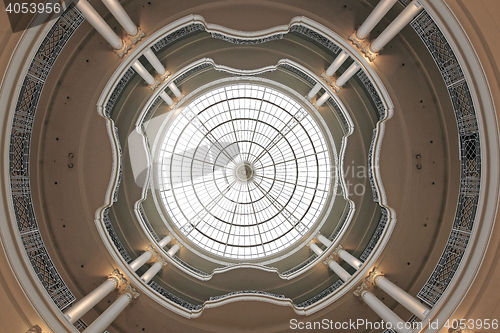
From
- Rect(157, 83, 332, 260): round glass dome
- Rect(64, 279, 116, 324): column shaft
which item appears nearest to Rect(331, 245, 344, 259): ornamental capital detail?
Rect(157, 83, 332, 260): round glass dome

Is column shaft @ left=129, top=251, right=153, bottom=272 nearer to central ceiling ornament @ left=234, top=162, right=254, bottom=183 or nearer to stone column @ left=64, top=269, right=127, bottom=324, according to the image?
stone column @ left=64, top=269, right=127, bottom=324

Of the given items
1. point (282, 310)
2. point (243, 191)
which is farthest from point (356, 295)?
point (243, 191)

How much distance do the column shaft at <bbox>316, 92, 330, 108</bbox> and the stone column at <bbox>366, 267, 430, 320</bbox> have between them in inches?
420

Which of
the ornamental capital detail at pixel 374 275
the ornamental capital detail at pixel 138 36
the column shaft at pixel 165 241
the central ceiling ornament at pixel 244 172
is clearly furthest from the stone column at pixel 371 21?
the column shaft at pixel 165 241

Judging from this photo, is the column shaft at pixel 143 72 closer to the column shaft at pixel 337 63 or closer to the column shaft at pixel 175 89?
the column shaft at pixel 175 89

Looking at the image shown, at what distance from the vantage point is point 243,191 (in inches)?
899

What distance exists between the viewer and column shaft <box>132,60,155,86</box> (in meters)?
13.7

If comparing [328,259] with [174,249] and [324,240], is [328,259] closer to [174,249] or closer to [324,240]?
[324,240]

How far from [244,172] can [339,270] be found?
10.8 metres

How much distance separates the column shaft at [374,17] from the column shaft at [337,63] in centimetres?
138

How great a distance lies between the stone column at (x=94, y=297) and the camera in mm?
11430

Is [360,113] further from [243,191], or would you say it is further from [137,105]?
[137,105]

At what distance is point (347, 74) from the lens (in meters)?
14.2

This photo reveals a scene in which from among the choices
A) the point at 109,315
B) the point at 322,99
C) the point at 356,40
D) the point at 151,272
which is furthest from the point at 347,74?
the point at 109,315
